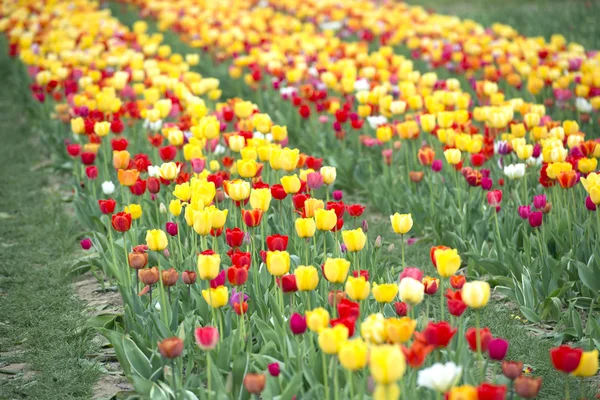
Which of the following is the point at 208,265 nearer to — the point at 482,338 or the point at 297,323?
the point at 297,323

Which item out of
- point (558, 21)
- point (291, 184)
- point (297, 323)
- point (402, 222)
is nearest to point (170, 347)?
point (297, 323)

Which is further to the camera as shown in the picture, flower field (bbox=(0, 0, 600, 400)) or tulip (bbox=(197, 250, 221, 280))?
tulip (bbox=(197, 250, 221, 280))

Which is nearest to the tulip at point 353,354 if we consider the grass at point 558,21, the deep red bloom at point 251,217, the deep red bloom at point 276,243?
the deep red bloom at point 276,243

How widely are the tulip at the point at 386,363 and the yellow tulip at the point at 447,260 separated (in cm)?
84

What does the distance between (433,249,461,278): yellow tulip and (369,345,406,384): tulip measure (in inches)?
33.0

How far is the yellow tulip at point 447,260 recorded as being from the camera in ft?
9.18

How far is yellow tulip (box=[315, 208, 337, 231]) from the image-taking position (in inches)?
128

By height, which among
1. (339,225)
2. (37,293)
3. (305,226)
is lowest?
(37,293)

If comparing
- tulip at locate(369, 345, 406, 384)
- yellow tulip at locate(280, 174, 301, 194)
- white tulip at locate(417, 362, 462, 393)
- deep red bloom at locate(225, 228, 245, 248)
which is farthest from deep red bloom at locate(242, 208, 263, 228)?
tulip at locate(369, 345, 406, 384)

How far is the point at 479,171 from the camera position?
457 centimetres

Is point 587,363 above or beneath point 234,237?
above

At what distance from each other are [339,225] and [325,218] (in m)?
0.37

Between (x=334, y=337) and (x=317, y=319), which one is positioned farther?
(x=317, y=319)

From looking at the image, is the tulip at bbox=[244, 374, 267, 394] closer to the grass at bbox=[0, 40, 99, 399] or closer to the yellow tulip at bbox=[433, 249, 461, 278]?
the yellow tulip at bbox=[433, 249, 461, 278]
